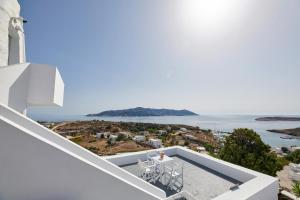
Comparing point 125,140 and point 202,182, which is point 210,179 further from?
point 125,140

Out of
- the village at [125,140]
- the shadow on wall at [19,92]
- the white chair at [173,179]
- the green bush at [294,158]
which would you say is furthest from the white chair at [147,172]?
the green bush at [294,158]

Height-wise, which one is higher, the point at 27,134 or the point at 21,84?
the point at 21,84

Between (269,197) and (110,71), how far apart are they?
22951 millimetres

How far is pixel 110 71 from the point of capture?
81.9 ft

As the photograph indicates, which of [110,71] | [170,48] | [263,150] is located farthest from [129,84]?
[263,150]

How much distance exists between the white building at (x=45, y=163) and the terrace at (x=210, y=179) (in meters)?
0.04

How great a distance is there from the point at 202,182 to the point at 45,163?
587 cm

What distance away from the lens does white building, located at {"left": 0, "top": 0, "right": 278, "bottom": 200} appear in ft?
6.78

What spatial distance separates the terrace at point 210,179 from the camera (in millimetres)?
5168

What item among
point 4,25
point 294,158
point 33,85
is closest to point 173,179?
point 33,85

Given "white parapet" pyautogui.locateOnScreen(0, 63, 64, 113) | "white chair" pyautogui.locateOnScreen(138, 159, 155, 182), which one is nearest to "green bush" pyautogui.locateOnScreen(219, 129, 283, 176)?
"white chair" pyautogui.locateOnScreen(138, 159, 155, 182)

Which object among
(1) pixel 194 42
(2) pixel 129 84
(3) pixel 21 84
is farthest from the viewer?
(2) pixel 129 84

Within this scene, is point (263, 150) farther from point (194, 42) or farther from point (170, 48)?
point (170, 48)

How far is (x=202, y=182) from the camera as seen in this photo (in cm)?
642
